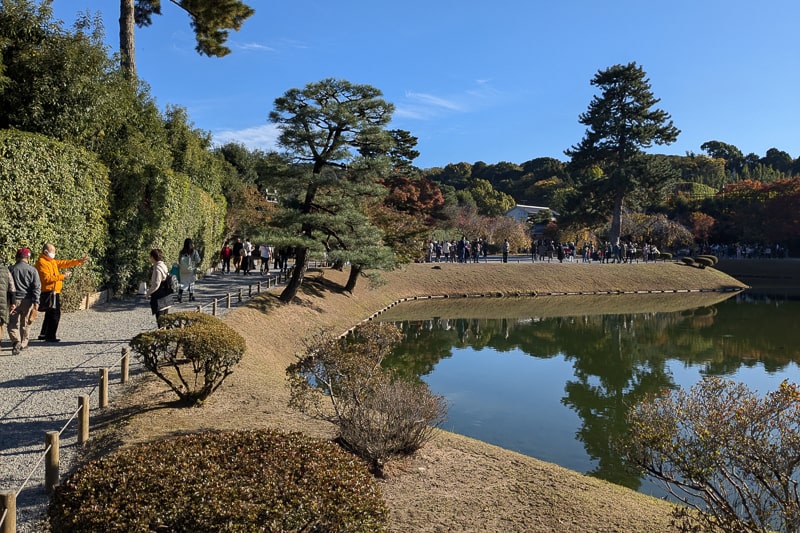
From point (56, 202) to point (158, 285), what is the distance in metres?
3.99

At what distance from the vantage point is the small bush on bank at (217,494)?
2.74 meters

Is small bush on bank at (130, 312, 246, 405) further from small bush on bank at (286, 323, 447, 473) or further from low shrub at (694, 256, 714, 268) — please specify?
low shrub at (694, 256, 714, 268)

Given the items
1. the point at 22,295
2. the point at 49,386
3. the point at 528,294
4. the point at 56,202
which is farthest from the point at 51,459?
the point at 528,294

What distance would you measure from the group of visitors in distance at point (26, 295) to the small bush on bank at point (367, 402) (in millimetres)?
4898

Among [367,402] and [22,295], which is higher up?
[22,295]

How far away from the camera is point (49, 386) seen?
733 cm

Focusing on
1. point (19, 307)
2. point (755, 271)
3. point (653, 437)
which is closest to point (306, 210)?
point (19, 307)

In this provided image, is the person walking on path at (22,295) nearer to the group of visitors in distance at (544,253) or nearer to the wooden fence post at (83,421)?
the wooden fence post at (83,421)

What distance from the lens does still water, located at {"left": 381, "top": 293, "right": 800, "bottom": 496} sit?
934 cm

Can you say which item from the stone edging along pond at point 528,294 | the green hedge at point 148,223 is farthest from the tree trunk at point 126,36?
the stone edging along pond at point 528,294

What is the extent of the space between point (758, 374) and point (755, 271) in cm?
3457

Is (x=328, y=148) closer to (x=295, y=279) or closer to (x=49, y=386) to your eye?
(x=295, y=279)

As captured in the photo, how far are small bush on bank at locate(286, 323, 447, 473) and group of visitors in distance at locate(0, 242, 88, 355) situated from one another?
490 centimetres

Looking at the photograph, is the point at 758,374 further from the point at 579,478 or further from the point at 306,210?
the point at 306,210
